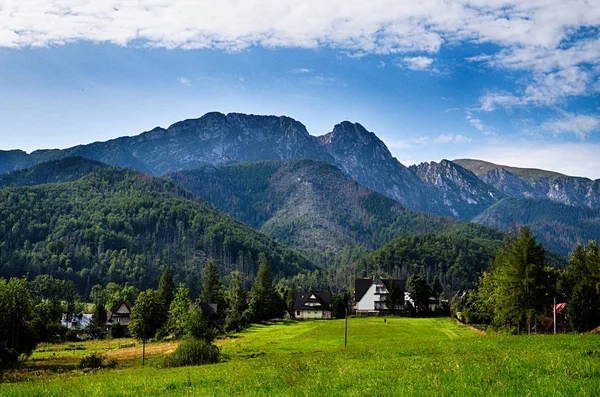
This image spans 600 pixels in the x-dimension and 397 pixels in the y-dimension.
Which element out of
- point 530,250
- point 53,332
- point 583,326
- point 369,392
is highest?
point 530,250

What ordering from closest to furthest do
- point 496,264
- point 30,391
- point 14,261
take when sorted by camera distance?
point 30,391, point 496,264, point 14,261

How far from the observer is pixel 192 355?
1560 inches

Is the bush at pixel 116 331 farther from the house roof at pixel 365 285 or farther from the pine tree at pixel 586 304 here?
the pine tree at pixel 586 304

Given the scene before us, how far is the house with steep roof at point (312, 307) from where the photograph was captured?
121m

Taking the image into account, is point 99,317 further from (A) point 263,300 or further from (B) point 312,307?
(B) point 312,307

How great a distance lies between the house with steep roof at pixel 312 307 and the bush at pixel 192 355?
263ft

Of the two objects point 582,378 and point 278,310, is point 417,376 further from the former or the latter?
point 278,310

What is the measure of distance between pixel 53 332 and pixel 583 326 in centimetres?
8849


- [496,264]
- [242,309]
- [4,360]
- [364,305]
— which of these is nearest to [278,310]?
[242,309]

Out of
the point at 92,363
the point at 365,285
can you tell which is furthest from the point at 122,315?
the point at 92,363

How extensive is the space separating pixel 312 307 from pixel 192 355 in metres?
84.0

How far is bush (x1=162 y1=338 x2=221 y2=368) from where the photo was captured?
39.0 m

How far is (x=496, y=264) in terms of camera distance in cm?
7050

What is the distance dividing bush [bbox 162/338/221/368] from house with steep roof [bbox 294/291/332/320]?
8010 centimetres
